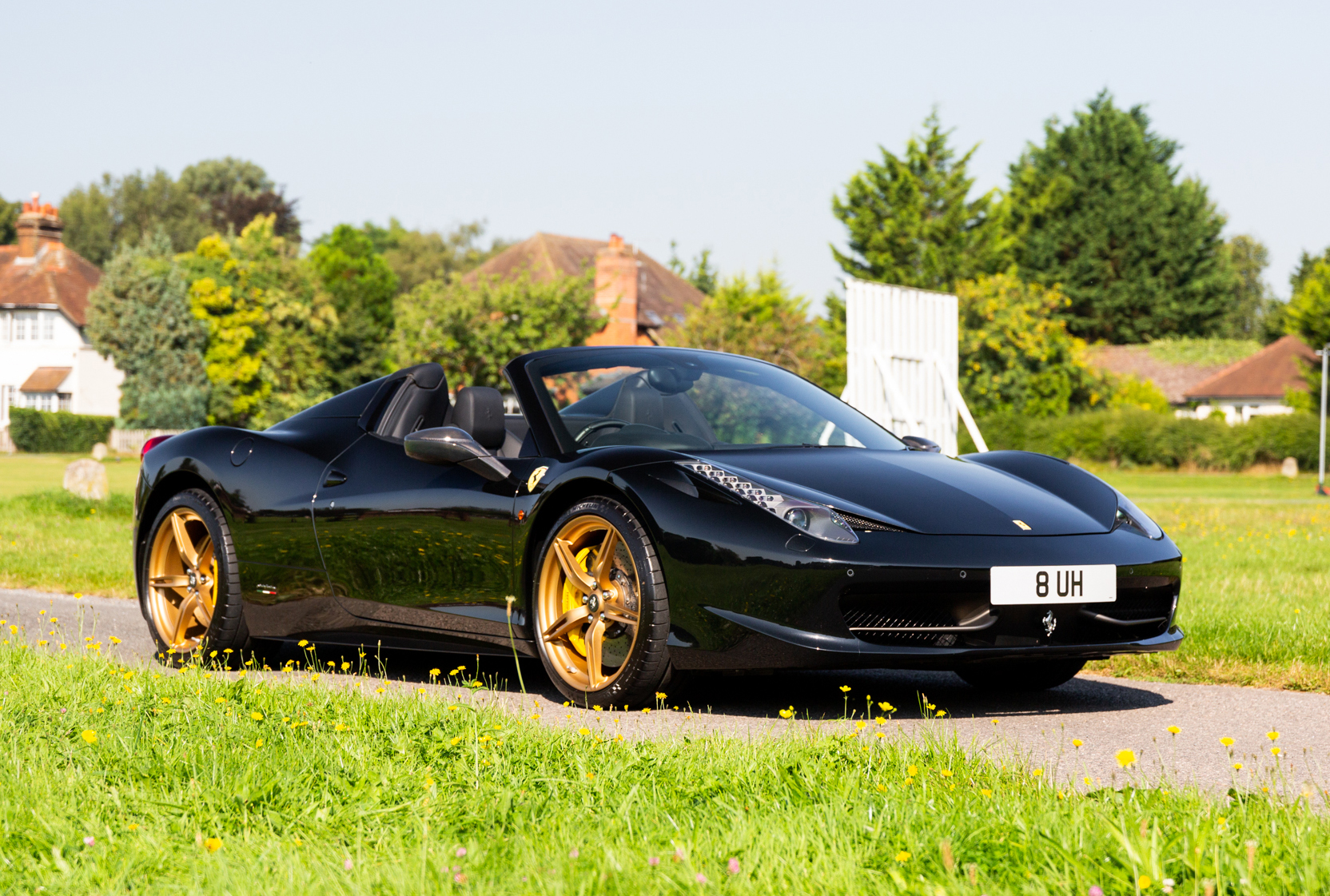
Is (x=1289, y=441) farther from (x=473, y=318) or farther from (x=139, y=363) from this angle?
(x=139, y=363)

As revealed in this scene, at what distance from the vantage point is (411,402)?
6.28 m

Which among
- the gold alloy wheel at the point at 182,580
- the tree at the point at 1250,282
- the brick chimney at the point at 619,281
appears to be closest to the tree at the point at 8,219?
the brick chimney at the point at 619,281

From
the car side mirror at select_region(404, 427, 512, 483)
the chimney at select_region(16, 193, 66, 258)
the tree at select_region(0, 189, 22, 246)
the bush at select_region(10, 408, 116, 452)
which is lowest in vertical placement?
the car side mirror at select_region(404, 427, 512, 483)

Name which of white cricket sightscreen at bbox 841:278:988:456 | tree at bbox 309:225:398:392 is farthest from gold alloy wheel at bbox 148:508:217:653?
tree at bbox 309:225:398:392

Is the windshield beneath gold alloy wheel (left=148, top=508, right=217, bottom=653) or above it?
above

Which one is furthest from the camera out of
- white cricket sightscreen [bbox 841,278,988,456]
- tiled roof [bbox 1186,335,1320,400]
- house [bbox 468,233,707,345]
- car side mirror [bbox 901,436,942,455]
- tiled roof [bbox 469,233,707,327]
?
tiled roof [bbox 1186,335,1320,400]

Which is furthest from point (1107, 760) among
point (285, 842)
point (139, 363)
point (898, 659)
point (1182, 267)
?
point (1182, 267)

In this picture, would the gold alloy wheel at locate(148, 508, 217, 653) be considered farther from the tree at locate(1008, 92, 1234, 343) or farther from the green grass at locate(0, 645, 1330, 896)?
the tree at locate(1008, 92, 1234, 343)

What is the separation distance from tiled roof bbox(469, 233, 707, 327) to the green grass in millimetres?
59894

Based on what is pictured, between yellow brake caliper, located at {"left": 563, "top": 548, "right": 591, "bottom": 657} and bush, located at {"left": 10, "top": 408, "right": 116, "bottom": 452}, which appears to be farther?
bush, located at {"left": 10, "top": 408, "right": 116, "bottom": 452}

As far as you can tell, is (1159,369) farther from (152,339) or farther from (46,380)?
(46,380)

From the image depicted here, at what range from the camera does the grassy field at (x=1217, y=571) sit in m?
6.16

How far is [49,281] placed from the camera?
69.1 m

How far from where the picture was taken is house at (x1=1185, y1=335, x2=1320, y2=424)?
2680 inches
